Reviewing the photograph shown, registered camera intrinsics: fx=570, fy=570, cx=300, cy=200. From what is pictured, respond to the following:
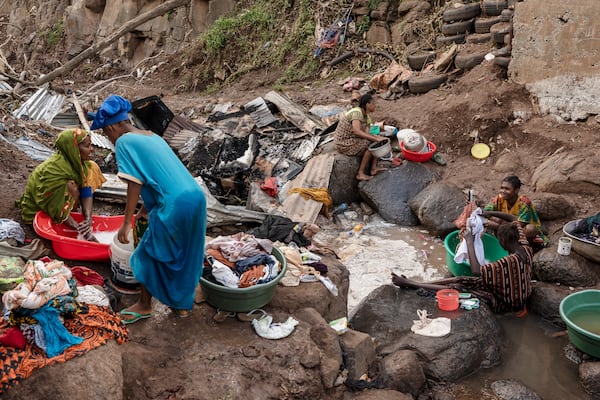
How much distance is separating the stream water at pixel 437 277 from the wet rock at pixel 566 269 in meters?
0.58

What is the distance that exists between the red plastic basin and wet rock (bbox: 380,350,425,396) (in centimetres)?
232

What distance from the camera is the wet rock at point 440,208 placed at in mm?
7102

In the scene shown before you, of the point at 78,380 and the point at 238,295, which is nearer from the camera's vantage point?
the point at 78,380

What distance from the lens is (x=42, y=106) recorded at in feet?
30.2

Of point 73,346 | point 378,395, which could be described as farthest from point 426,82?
point 73,346

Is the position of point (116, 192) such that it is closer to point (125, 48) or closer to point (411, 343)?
point (411, 343)

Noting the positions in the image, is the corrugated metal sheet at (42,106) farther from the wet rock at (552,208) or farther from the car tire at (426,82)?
the wet rock at (552,208)

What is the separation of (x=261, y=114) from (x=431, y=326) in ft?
18.4

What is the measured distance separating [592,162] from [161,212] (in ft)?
18.1

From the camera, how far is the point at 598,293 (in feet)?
16.3

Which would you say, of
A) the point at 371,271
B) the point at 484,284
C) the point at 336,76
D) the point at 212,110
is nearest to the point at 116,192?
the point at 371,271

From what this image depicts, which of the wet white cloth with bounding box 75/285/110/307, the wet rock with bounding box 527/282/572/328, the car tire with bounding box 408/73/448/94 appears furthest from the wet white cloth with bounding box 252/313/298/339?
the car tire with bounding box 408/73/448/94

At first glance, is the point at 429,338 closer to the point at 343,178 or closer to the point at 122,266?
the point at 122,266

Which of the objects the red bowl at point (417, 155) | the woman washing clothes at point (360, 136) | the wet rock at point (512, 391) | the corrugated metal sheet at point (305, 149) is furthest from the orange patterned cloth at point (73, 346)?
the red bowl at point (417, 155)
